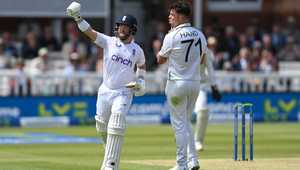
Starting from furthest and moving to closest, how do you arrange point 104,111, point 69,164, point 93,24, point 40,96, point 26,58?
point 93,24
point 26,58
point 40,96
point 69,164
point 104,111

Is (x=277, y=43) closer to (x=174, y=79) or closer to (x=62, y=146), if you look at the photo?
(x=62, y=146)

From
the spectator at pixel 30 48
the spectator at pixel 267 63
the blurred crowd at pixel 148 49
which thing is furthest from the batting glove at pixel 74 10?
the spectator at pixel 267 63

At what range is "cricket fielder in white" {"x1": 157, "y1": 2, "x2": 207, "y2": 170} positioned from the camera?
12.4 m

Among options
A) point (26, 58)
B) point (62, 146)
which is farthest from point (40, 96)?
point (62, 146)

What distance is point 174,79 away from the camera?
493 inches

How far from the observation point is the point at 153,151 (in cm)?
1698

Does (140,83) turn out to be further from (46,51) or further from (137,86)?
(46,51)

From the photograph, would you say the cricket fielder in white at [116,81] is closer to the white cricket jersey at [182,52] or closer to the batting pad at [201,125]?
the white cricket jersey at [182,52]

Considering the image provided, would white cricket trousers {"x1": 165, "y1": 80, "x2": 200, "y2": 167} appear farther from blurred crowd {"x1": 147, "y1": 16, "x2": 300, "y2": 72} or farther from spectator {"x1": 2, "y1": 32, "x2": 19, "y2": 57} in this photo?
blurred crowd {"x1": 147, "y1": 16, "x2": 300, "y2": 72}

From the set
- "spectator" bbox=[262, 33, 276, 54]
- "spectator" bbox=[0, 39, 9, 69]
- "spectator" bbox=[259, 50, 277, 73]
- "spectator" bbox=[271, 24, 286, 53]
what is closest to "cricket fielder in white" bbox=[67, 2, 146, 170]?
"spectator" bbox=[0, 39, 9, 69]

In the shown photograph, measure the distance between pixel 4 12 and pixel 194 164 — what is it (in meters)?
16.0

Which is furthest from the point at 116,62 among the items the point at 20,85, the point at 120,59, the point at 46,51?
the point at 46,51

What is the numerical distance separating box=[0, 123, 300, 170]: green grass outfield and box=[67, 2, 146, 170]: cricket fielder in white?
1.40m

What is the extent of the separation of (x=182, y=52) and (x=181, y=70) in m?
0.23
